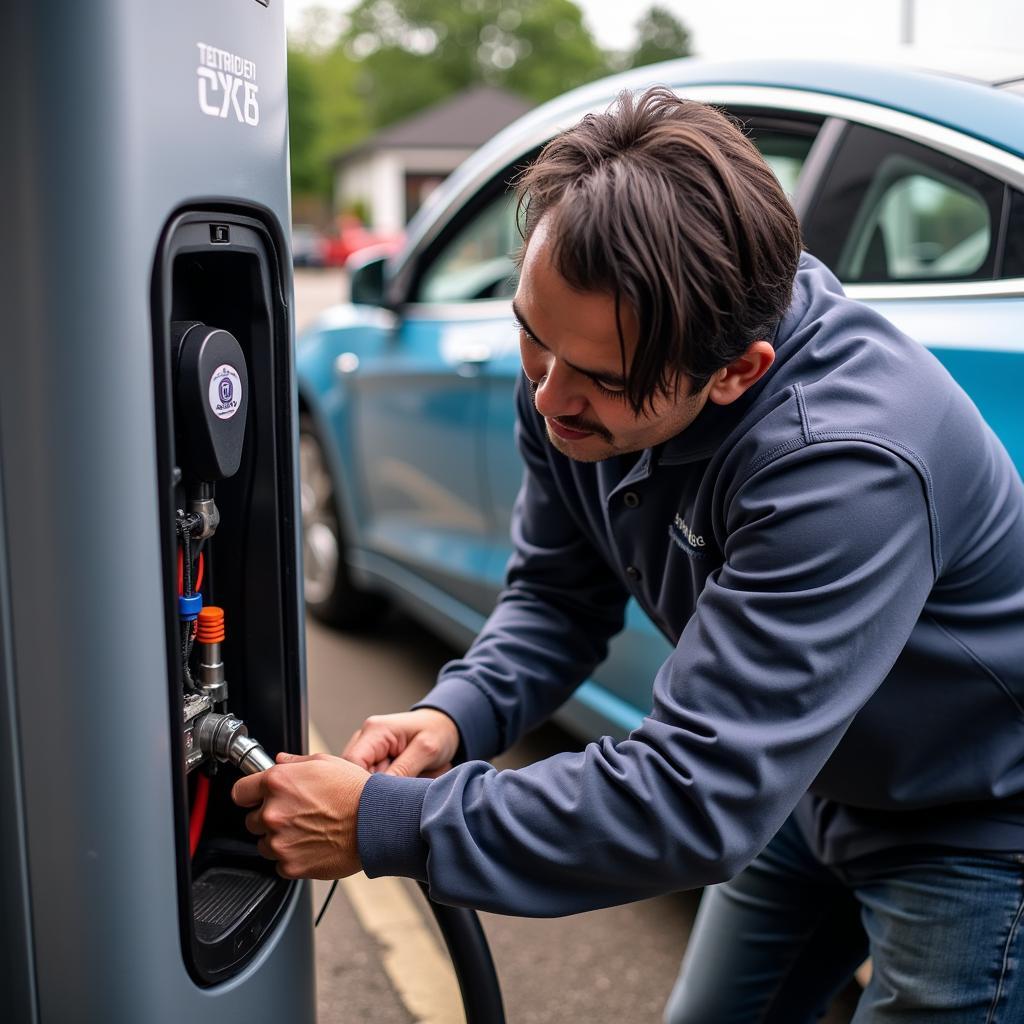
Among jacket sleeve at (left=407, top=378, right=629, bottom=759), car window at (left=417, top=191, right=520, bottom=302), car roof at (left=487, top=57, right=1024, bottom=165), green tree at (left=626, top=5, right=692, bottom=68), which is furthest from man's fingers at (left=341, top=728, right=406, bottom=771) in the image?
green tree at (left=626, top=5, right=692, bottom=68)

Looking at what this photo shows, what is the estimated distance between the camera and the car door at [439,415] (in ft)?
10.4

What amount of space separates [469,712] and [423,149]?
2178 inches

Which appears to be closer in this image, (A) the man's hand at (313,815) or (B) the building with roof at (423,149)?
(A) the man's hand at (313,815)

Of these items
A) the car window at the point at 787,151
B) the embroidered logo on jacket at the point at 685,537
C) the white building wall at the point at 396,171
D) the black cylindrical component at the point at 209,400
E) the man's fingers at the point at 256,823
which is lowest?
the man's fingers at the point at 256,823

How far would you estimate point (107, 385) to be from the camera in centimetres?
110

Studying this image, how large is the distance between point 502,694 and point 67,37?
923mm

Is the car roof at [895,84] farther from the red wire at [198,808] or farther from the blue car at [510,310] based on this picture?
the red wire at [198,808]

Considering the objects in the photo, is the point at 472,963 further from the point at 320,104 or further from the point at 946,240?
the point at 320,104

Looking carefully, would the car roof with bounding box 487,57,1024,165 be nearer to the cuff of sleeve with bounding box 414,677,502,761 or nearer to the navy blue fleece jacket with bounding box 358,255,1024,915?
the navy blue fleece jacket with bounding box 358,255,1024,915

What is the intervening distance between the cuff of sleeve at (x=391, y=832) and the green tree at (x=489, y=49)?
69756 millimetres

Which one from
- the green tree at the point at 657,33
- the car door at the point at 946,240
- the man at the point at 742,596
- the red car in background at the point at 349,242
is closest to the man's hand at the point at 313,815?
the man at the point at 742,596

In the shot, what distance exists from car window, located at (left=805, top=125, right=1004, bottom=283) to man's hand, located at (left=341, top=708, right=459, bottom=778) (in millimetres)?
1134

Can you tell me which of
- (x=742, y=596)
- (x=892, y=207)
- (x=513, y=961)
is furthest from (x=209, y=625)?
(x=892, y=207)

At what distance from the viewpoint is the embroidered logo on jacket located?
4.45ft
